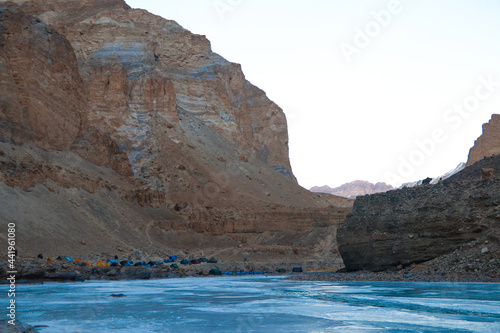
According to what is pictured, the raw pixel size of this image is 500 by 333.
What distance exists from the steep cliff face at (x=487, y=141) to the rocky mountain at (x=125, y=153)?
2135 cm

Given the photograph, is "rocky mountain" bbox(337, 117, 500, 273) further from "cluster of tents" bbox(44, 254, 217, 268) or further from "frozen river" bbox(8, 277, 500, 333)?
"cluster of tents" bbox(44, 254, 217, 268)

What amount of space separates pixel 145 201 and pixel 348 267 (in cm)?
3228

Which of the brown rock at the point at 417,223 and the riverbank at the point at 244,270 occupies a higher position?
the brown rock at the point at 417,223

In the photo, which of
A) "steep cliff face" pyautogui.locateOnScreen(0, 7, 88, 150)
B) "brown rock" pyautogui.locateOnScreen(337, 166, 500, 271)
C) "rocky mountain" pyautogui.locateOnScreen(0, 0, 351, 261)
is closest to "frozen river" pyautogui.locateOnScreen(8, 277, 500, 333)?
"brown rock" pyautogui.locateOnScreen(337, 166, 500, 271)

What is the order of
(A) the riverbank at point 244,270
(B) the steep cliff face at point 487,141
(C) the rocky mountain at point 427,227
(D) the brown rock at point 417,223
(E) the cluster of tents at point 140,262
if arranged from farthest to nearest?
(B) the steep cliff face at point 487,141 → (E) the cluster of tents at point 140,262 → (D) the brown rock at point 417,223 → (C) the rocky mountain at point 427,227 → (A) the riverbank at point 244,270

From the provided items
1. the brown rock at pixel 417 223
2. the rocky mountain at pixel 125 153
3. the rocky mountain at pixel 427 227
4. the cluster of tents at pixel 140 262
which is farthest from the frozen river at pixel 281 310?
the rocky mountain at pixel 125 153

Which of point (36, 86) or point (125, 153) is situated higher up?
point (36, 86)

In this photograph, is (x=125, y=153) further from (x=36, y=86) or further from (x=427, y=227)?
(x=427, y=227)

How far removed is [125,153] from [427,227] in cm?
4331

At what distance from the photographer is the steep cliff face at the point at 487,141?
7606cm

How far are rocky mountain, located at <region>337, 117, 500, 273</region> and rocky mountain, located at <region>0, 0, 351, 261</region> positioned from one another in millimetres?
18973

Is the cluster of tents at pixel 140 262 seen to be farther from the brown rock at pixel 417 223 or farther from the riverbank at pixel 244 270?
the brown rock at pixel 417 223

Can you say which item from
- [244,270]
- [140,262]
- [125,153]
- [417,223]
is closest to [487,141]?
[125,153]

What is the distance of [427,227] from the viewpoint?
76.1 feet
